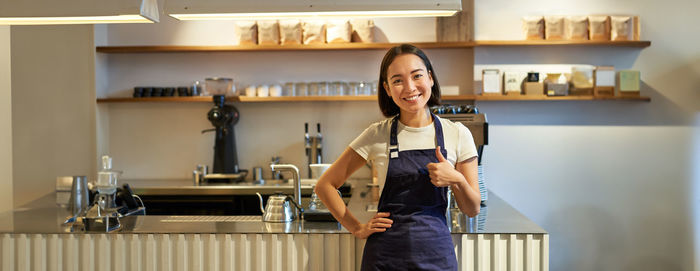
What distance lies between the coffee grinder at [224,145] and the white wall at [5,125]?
4.91ft

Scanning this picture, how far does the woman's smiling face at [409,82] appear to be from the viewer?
2117 millimetres

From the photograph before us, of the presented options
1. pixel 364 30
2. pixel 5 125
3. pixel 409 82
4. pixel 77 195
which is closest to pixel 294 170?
pixel 409 82

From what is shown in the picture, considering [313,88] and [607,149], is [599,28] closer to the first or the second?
[607,149]

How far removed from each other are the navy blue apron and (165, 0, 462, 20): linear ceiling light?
34.4 inches

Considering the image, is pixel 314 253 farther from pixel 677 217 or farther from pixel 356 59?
pixel 677 217

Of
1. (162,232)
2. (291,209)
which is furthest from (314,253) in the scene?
(162,232)

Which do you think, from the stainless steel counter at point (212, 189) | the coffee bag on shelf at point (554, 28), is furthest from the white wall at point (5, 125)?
the coffee bag on shelf at point (554, 28)

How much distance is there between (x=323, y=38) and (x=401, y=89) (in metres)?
2.89

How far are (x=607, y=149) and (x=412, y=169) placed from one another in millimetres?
3116

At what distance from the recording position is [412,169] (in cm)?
215

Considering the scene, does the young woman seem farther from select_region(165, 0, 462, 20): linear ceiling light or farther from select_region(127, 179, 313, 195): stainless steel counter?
select_region(127, 179, 313, 195): stainless steel counter

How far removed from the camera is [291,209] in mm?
2971

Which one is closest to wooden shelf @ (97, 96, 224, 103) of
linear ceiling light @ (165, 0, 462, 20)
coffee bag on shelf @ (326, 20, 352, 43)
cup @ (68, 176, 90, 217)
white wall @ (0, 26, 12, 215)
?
white wall @ (0, 26, 12, 215)

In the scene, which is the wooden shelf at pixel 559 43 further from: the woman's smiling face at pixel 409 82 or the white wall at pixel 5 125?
the white wall at pixel 5 125
